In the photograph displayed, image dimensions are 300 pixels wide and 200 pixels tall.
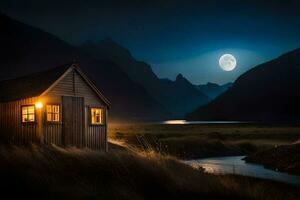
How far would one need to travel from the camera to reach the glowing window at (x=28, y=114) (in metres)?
23.2

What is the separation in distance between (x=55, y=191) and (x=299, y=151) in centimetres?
2214

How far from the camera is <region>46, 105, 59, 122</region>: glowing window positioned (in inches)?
917

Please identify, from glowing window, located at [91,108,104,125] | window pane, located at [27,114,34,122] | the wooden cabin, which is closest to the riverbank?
the wooden cabin

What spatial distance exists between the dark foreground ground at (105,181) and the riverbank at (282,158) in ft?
51.8

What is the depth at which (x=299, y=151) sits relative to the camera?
86.0ft

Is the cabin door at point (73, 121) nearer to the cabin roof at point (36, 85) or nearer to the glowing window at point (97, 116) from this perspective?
the glowing window at point (97, 116)

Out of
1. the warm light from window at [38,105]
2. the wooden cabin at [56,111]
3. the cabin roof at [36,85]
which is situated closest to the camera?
the warm light from window at [38,105]

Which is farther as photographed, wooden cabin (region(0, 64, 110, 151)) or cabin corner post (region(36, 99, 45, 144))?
wooden cabin (region(0, 64, 110, 151))

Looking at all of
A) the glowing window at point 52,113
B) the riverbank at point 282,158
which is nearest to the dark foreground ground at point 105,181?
the glowing window at point 52,113

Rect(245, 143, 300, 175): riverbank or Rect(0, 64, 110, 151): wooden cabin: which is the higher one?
Rect(0, 64, 110, 151): wooden cabin

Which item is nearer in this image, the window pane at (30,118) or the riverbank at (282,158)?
the window pane at (30,118)

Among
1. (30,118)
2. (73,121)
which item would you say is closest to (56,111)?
(73,121)

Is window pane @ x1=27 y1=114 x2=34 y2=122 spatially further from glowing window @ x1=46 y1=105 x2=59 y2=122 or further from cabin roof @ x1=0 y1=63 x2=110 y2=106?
cabin roof @ x1=0 y1=63 x2=110 y2=106

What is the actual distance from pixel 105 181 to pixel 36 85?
16.3m
